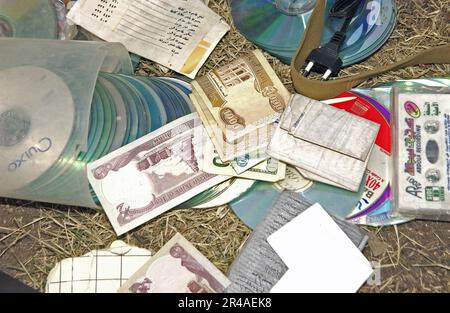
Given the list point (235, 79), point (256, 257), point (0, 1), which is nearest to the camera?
point (256, 257)

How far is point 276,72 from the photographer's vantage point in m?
1.66

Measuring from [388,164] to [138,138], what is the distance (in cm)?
63

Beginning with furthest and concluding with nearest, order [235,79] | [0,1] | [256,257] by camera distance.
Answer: [0,1], [235,79], [256,257]

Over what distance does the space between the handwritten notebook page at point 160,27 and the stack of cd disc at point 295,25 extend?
8 centimetres

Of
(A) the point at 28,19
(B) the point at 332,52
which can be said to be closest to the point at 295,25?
(B) the point at 332,52

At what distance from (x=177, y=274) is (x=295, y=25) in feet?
2.41

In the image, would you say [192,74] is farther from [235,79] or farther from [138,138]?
[138,138]

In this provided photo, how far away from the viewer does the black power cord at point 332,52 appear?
1.56m

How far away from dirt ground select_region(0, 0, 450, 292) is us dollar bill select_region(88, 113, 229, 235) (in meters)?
0.05

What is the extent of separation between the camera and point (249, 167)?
153 cm

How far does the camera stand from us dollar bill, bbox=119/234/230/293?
144 cm

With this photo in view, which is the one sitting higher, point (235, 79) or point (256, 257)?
point (235, 79)

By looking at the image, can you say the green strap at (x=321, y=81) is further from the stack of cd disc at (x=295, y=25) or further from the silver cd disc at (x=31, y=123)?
the silver cd disc at (x=31, y=123)

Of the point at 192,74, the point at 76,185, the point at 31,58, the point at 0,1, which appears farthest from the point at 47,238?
the point at 0,1
